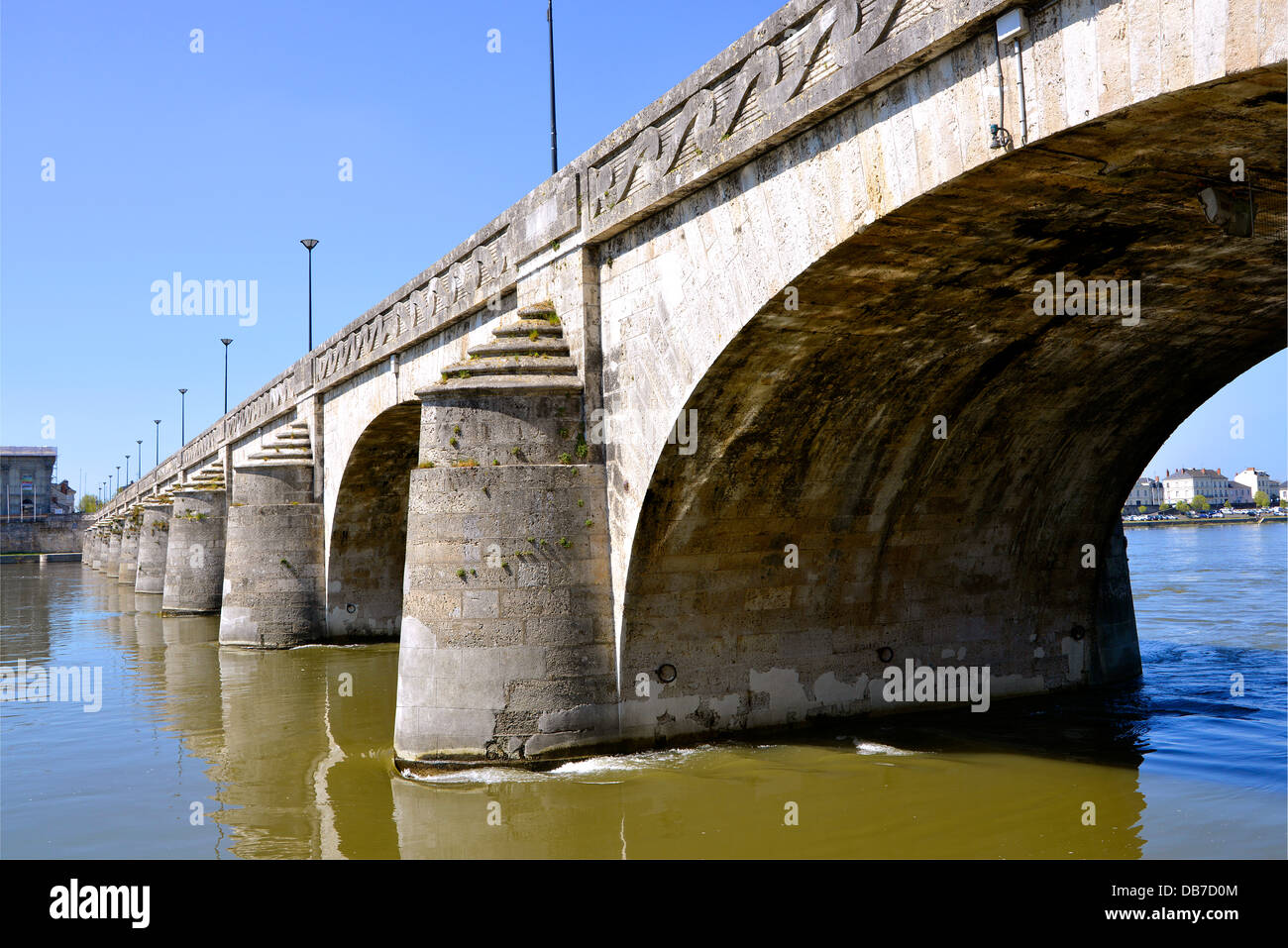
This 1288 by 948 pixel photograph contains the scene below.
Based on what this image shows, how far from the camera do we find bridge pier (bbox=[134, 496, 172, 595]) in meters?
38.9

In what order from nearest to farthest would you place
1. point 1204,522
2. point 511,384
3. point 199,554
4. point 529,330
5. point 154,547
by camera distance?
point 511,384
point 529,330
point 199,554
point 154,547
point 1204,522

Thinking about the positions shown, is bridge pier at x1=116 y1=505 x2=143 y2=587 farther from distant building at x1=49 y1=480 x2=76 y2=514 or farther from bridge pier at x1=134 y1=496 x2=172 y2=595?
distant building at x1=49 y1=480 x2=76 y2=514

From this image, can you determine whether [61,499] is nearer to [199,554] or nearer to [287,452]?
[199,554]

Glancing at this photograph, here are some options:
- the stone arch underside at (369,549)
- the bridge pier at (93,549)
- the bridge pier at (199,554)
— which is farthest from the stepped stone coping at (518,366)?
the bridge pier at (93,549)

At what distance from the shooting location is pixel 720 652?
1128cm

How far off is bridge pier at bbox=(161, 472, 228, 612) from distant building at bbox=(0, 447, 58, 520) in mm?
90632

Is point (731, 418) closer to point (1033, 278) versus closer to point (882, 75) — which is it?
point (1033, 278)

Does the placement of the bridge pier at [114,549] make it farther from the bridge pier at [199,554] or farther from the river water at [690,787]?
the river water at [690,787]

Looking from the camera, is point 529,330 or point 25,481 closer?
point 529,330

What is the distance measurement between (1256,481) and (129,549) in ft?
563

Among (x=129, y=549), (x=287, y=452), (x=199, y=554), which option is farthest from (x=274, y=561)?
(x=129, y=549)

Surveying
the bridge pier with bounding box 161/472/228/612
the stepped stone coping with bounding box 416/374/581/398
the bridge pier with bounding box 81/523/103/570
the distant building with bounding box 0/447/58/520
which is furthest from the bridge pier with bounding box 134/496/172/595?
the distant building with bounding box 0/447/58/520

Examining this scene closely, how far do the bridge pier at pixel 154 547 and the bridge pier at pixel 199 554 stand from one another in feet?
30.5

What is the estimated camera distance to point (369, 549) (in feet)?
73.5
